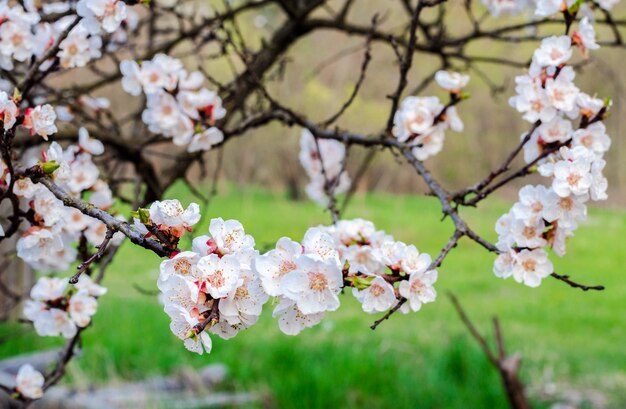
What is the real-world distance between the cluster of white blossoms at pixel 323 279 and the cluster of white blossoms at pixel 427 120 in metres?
0.55

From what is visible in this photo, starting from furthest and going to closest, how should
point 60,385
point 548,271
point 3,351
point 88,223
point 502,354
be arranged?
point 3,351
point 60,385
point 502,354
point 88,223
point 548,271

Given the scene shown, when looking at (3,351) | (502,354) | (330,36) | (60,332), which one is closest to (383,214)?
(330,36)

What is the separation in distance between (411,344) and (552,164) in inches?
174

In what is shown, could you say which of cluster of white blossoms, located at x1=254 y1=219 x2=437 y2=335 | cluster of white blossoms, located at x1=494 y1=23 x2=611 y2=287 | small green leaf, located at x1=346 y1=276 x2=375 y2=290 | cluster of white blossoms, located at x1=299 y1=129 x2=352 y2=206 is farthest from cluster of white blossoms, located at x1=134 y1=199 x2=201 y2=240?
cluster of white blossoms, located at x1=299 y1=129 x2=352 y2=206

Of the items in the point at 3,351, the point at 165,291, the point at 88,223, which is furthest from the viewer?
the point at 3,351

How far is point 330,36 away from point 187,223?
44.5 feet

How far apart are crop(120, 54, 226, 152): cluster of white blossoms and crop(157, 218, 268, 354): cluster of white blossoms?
2.92 feet

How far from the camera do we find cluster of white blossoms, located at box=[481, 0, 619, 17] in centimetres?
149

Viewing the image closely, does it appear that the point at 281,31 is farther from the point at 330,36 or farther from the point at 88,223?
the point at 330,36

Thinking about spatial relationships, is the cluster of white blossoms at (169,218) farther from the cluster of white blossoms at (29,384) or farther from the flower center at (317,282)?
the cluster of white blossoms at (29,384)

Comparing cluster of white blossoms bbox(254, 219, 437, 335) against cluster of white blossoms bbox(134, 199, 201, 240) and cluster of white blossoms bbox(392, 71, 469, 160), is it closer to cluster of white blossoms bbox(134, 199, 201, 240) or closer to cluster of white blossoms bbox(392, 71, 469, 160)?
cluster of white blossoms bbox(134, 199, 201, 240)

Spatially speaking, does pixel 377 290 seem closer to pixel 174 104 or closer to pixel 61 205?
pixel 61 205

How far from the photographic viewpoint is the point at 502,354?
8.68 ft

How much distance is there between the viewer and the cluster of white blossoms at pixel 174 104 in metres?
1.82
